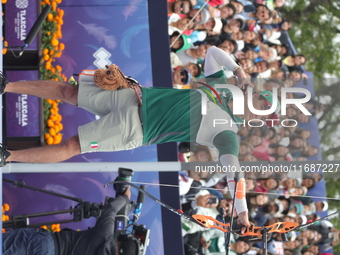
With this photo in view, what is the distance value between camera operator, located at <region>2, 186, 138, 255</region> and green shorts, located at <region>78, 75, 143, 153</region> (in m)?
0.52

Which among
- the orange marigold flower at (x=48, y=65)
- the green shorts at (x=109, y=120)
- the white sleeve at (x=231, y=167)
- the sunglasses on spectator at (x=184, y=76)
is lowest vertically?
the white sleeve at (x=231, y=167)

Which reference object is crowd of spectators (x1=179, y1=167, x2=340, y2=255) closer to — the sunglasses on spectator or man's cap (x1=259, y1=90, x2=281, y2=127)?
the sunglasses on spectator

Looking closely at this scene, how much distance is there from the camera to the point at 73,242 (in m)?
3.59

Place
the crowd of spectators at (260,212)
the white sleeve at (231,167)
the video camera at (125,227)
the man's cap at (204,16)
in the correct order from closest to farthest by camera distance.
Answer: the white sleeve at (231,167), the video camera at (125,227), the crowd of spectators at (260,212), the man's cap at (204,16)

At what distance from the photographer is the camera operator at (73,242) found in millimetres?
3434

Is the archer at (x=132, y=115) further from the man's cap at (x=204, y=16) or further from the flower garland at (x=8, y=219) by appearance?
the man's cap at (x=204, y=16)

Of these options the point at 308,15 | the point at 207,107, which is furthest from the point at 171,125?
the point at 308,15

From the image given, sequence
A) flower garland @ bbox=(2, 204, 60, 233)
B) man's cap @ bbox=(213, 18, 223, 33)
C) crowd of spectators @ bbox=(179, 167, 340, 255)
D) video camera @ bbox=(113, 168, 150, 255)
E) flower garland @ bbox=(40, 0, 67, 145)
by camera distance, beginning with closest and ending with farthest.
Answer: video camera @ bbox=(113, 168, 150, 255) < flower garland @ bbox=(2, 204, 60, 233) < flower garland @ bbox=(40, 0, 67, 145) < crowd of spectators @ bbox=(179, 167, 340, 255) < man's cap @ bbox=(213, 18, 223, 33)

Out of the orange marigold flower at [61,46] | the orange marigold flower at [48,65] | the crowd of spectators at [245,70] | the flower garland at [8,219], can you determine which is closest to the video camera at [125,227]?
the crowd of spectators at [245,70]

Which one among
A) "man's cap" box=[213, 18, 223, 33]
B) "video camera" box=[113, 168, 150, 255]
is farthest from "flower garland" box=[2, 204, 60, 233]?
"man's cap" box=[213, 18, 223, 33]

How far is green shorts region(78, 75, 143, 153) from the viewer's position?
3391 mm

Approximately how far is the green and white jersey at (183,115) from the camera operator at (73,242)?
661 millimetres

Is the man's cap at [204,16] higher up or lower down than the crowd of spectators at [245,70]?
higher up

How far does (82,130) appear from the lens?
133 inches
